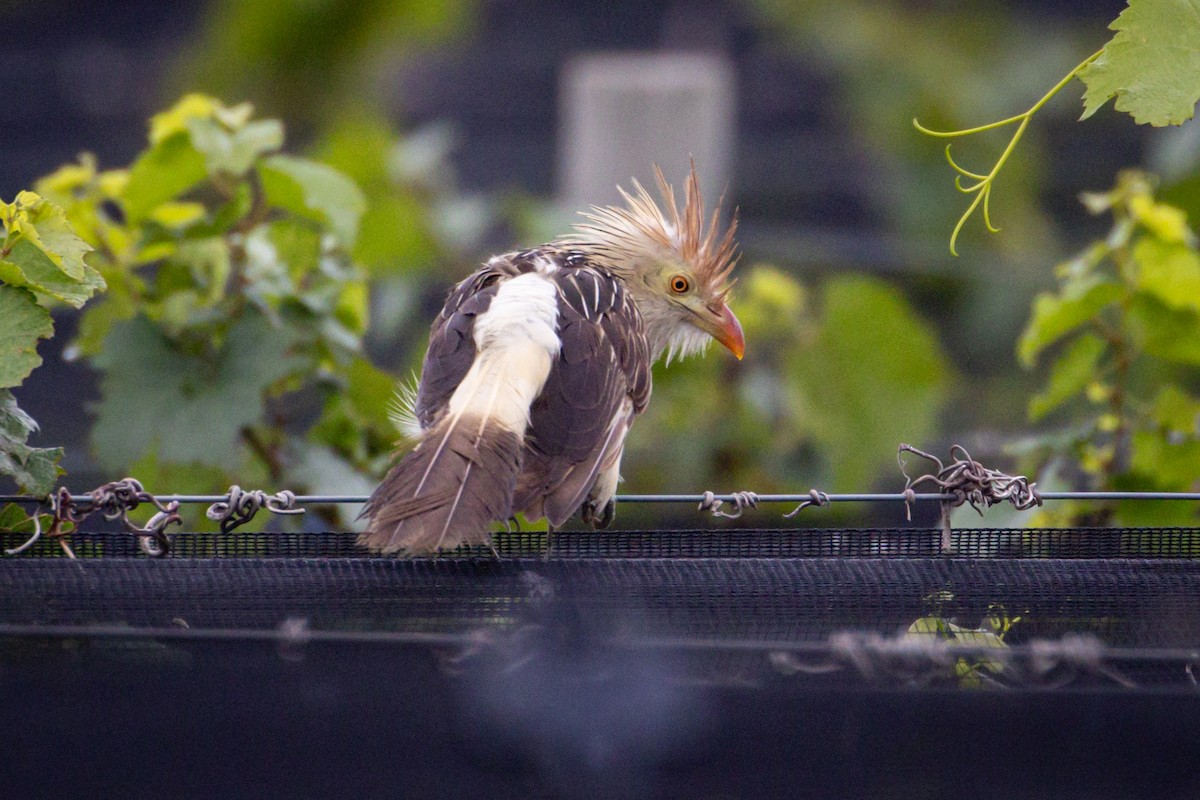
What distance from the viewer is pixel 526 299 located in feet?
7.75

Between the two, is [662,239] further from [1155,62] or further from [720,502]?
[1155,62]

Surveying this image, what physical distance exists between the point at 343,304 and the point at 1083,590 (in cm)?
173

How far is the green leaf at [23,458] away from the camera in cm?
167

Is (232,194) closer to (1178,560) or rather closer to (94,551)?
(94,551)

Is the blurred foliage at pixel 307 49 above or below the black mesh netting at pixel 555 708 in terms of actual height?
above

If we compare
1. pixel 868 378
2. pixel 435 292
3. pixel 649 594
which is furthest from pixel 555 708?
pixel 435 292

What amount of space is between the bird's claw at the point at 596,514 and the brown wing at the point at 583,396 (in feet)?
0.60

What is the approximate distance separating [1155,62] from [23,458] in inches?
62.8

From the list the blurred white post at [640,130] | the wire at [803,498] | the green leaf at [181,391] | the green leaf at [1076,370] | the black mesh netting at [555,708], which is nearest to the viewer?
the black mesh netting at [555,708]

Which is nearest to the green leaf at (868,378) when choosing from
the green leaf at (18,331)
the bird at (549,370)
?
the bird at (549,370)

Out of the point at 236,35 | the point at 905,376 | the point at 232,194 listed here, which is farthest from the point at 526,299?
the point at 236,35

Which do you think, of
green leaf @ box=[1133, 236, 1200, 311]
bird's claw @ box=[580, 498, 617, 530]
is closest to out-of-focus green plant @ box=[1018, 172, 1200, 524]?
green leaf @ box=[1133, 236, 1200, 311]

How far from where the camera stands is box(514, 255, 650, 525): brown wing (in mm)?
2098

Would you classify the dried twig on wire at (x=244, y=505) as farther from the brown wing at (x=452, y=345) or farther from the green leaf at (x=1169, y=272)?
the green leaf at (x=1169, y=272)
